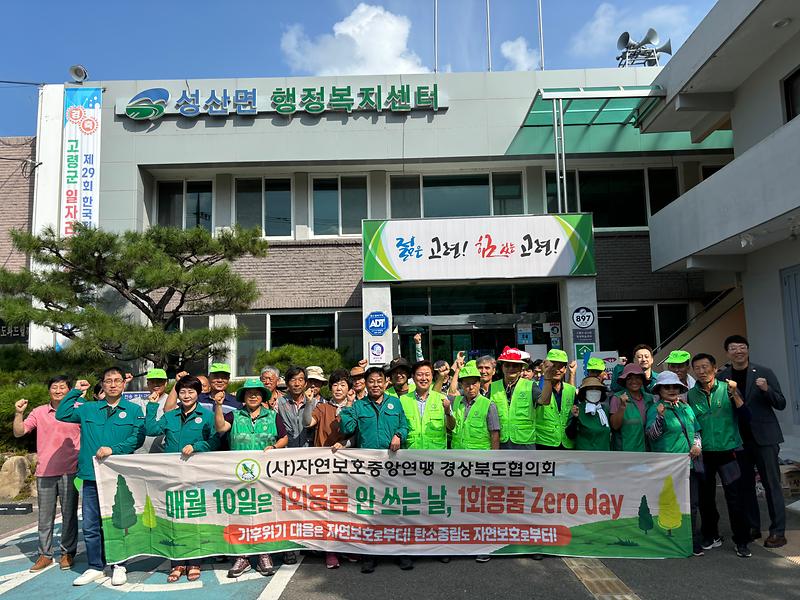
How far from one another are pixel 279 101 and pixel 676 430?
12.1 m

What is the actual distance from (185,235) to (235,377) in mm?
4351

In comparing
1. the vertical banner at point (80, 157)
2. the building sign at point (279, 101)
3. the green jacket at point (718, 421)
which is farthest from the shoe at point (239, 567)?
the building sign at point (279, 101)

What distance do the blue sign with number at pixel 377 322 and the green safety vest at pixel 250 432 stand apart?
7.27m

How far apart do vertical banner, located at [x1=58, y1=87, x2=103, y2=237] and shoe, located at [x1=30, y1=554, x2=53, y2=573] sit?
33.8 feet

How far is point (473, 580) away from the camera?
4.63 metres

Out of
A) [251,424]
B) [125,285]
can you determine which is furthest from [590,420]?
[125,285]

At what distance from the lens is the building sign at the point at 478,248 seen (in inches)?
487

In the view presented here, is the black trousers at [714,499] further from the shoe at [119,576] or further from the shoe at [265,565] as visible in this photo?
Result: the shoe at [119,576]

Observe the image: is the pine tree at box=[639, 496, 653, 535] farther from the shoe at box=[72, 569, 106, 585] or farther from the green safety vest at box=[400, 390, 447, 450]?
the shoe at box=[72, 569, 106, 585]

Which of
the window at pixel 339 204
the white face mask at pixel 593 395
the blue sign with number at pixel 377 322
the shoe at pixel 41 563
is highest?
the window at pixel 339 204

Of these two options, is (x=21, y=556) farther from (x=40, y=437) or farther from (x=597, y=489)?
(x=597, y=489)

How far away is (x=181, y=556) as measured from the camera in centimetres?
502

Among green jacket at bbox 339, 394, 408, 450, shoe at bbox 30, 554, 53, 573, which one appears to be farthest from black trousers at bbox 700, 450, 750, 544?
shoe at bbox 30, 554, 53, 573

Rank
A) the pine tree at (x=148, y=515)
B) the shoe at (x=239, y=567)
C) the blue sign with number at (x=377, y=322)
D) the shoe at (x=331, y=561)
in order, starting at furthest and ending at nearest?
the blue sign with number at (x=377, y=322) < the pine tree at (x=148, y=515) < the shoe at (x=331, y=561) < the shoe at (x=239, y=567)
